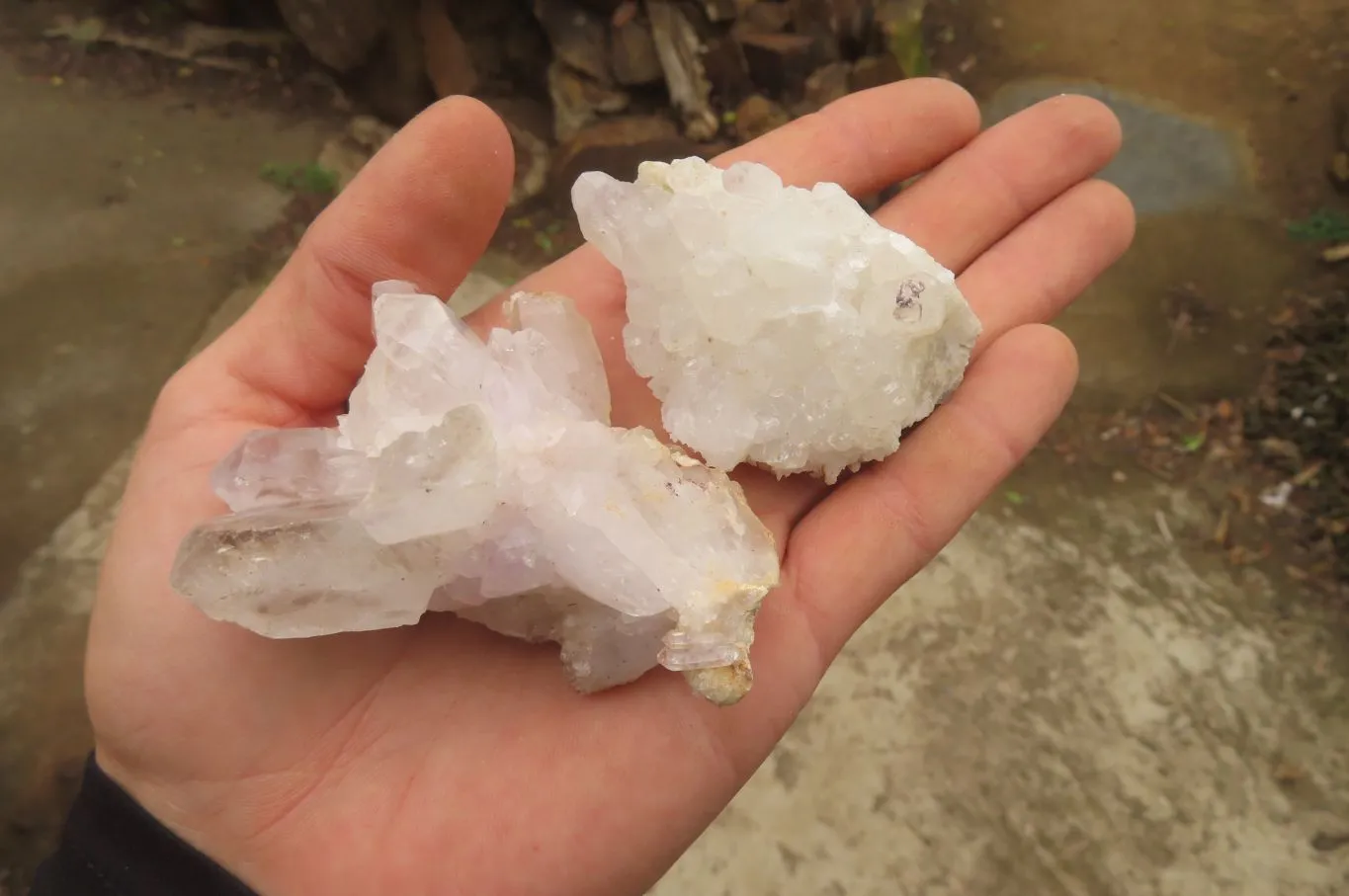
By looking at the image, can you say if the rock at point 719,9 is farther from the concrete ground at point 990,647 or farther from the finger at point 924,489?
the finger at point 924,489

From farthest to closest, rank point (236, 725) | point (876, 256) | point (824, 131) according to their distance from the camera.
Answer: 1. point (824, 131)
2. point (876, 256)
3. point (236, 725)

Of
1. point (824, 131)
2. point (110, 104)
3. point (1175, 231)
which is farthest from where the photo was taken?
point (110, 104)

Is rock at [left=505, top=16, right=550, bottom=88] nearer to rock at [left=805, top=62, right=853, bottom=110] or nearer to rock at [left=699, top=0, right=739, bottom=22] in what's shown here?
rock at [left=699, top=0, right=739, bottom=22]

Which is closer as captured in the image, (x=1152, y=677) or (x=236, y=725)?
(x=236, y=725)

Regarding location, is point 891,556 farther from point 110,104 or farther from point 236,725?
point 110,104

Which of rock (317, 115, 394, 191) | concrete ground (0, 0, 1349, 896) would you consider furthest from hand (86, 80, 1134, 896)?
rock (317, 115, 394, 191)

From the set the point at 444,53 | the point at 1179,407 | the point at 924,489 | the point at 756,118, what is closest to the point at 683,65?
the point at 756,118

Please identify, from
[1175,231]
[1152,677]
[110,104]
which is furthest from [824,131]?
[110,104]
